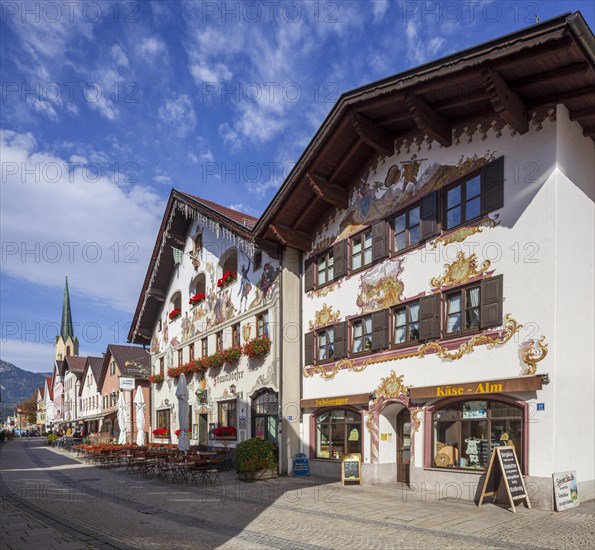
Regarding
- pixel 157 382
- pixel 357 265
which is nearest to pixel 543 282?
pixel 357 265

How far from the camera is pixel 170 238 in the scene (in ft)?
95.8

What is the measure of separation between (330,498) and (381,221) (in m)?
7.59

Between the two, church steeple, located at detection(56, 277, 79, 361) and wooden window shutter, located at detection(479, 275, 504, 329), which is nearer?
wooden window shutter, located at detection(479, 275, 504, 329)

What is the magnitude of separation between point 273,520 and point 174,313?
20.1m

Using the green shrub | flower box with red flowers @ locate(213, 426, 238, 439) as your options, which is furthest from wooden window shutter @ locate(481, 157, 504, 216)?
flower box with red flowers @ locate(213, 426, 238, 439)

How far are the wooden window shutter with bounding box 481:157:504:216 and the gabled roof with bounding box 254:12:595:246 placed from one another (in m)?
0.93

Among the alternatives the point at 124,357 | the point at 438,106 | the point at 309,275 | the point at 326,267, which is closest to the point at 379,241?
the point at 326,267

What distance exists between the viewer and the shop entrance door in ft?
52.8

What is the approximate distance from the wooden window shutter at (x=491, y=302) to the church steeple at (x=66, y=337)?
361 feet

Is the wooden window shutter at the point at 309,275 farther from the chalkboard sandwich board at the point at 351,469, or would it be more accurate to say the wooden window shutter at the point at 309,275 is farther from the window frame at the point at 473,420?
the window frame at the point at 473,420

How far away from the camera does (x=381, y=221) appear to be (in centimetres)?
1703

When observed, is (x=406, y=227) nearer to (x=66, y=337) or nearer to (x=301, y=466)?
(x=301, y=466)

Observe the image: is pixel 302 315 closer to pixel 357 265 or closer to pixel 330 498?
pixel 357 265

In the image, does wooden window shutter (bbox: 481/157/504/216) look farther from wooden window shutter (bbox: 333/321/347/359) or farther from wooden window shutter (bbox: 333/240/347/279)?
wooden window shutter (bbox: 333/321/347/359)
